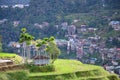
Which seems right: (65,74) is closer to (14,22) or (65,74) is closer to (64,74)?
(64,74)

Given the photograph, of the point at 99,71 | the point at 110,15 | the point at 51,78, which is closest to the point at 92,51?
the point at 110,15

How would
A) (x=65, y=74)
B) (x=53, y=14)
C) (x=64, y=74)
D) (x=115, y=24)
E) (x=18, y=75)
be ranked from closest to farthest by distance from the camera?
1. (x=18, y=75)
2. (x=64, y=74)
3. (x=65, y=74)
4. (x=115, y=24)
5. (x=53, y=14)

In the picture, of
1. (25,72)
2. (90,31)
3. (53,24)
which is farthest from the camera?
(53,24)

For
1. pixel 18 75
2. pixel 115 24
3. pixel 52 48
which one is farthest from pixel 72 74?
pixel 115 24

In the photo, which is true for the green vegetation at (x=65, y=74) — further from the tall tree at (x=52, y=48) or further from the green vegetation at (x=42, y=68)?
the tall tree at (x=52, y=48)

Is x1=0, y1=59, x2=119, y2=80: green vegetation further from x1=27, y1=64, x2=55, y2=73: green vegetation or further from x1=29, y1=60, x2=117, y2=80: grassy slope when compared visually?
x1=27, y1=64, x2=55, y2=73: green vegetation

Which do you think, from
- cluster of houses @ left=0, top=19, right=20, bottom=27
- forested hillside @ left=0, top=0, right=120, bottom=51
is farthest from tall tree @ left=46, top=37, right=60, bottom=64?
cluster of houses @ left=0, top=19, right=20, bottom=27

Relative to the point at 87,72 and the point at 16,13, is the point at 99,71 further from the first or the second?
the point at 16,13

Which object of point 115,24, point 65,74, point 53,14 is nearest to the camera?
point 65,74
